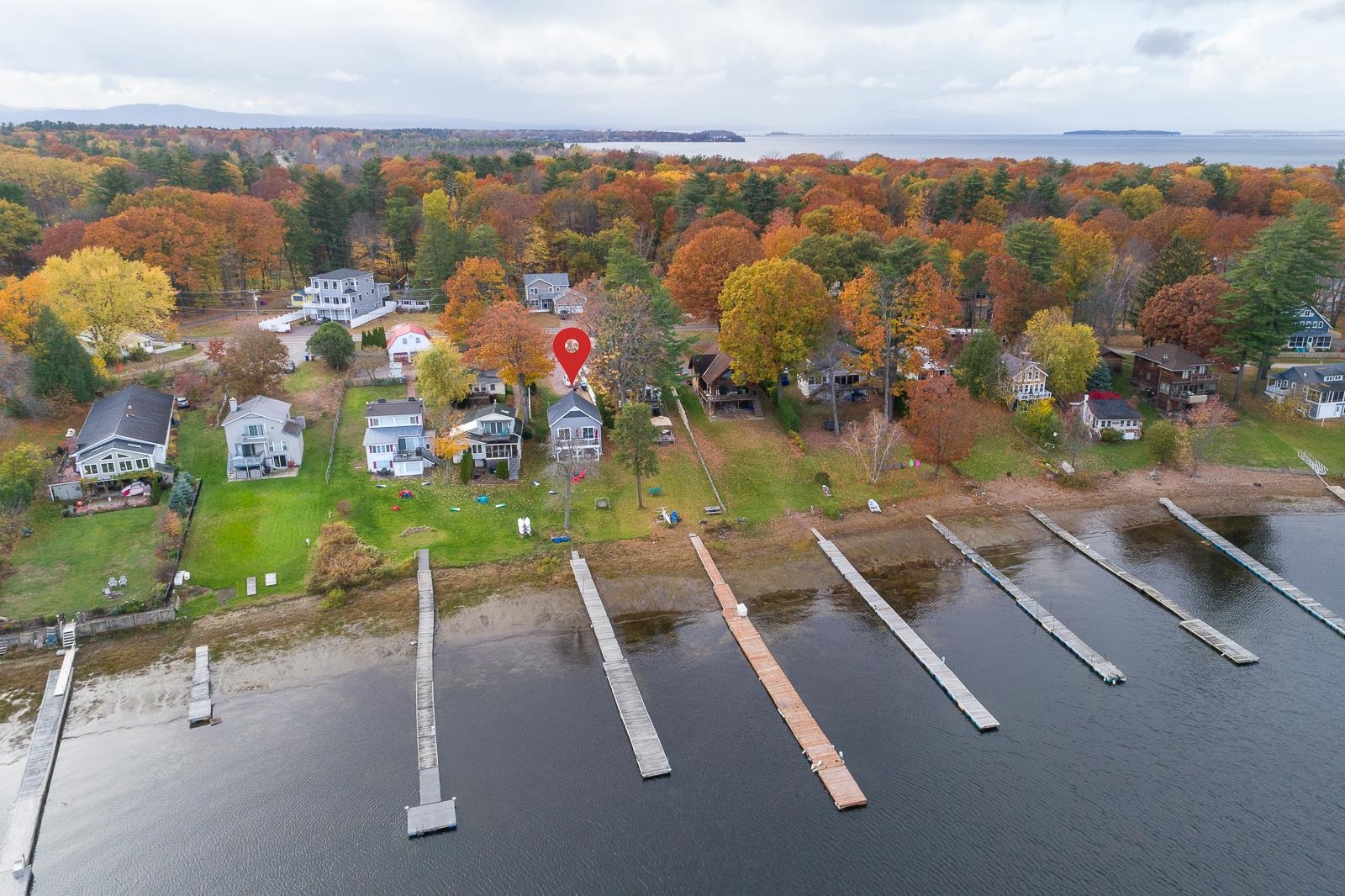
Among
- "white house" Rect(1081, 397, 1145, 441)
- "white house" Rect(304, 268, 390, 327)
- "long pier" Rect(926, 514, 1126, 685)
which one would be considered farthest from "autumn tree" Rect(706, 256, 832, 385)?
"white house" Rect(304, 268, 390, 327)

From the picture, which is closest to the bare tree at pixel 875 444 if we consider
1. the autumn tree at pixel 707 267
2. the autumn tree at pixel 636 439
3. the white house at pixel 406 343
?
the autumn tree at pixel 636 439

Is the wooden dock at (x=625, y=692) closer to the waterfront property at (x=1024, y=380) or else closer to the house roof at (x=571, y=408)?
the house roof at (x=571, y=408)

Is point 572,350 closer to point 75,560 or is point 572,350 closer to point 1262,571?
point 75,560

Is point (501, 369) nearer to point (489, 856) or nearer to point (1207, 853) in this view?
point (489, 856)

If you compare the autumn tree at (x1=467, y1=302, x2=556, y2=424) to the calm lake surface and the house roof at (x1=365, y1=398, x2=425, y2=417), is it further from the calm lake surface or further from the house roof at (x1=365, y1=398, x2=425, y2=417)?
the calm lake surface

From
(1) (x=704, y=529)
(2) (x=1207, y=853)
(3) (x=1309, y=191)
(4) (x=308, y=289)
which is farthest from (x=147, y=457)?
(3) (x=1309, y=191)

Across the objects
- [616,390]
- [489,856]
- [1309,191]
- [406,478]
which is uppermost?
[1309,191]
